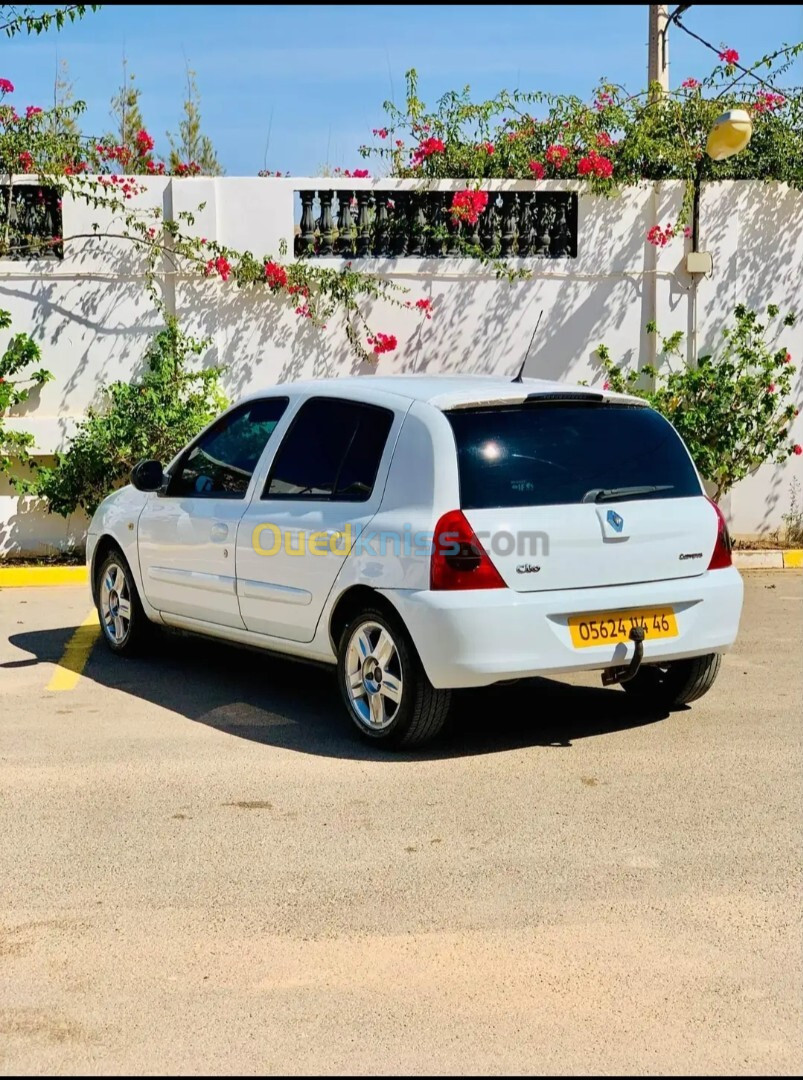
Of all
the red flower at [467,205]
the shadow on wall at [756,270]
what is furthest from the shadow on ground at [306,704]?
the shadow on wall at [756,270]

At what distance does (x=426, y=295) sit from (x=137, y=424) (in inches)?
113

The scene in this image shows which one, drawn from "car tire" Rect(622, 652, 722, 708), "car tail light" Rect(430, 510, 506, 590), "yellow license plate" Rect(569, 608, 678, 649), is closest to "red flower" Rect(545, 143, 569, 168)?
"car tire" Rect(622, 652, 722, 708)

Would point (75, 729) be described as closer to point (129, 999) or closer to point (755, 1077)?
point (129, 999)

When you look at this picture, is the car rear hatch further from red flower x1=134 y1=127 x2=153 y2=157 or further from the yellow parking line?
red flower x1=134 y1=127 x2=153 y2=157

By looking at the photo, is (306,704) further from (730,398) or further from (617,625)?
(730,398)

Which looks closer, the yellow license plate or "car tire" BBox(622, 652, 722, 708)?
the yellow license plate

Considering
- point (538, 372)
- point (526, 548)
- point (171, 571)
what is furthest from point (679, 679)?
point (538, 372)

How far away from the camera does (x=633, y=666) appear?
6062 millimetres

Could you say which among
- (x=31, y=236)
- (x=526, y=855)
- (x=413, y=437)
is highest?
(x=31, y=236)

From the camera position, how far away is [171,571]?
7613 millimetres

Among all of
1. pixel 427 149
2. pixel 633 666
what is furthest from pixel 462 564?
pixel 427 149

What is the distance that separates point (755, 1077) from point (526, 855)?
164cm

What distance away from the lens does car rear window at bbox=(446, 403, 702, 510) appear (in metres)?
5.94

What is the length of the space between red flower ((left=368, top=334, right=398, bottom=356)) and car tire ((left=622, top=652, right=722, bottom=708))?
595 cm
